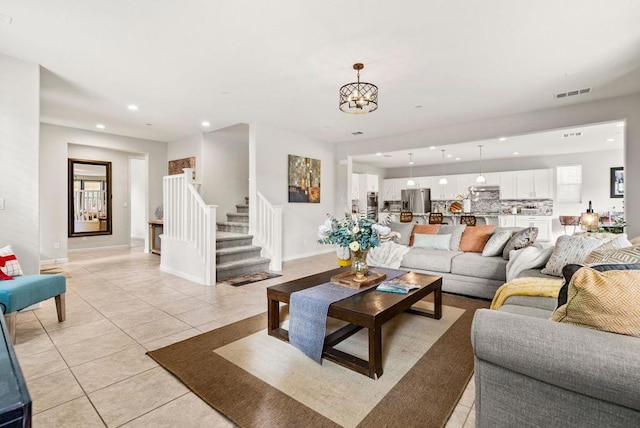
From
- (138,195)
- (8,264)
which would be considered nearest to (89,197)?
(138,195)

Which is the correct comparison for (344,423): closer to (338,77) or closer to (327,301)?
(327,301)

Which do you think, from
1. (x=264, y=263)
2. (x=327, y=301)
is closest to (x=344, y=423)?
(x=327, y=301)

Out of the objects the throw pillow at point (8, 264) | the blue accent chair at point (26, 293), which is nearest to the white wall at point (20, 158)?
the throw pillow at point (8, 264)

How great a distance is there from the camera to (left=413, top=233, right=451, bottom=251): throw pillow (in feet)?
14.6

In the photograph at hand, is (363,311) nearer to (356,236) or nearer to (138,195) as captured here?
(356,236)

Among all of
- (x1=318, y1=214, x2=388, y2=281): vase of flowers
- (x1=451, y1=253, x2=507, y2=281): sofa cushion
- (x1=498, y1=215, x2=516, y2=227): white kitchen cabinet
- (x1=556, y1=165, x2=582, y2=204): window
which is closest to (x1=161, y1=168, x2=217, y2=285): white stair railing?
(x1=318, y1=214, x2=388, y2=281): vase of flowers

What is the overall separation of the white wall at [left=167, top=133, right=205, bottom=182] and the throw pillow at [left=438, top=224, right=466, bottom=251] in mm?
5095

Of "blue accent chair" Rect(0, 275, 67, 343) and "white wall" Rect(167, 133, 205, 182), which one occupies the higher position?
"white wall" Rect(167, 133, 205, 182)

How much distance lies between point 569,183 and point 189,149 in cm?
1021

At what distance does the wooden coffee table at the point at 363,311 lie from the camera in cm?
203

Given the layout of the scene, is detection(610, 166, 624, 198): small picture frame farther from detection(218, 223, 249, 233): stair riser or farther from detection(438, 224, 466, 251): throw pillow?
detection(218, 223, 249, 233): stair riser

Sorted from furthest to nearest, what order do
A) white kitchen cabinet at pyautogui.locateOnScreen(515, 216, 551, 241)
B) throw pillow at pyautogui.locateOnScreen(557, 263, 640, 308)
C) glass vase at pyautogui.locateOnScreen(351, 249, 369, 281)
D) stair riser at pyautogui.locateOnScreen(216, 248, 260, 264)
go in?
white kitchen cabinet at pyautogui.locateOnScreen(515, 216, 551, 241) → stair riser at pyautogui.locateOnScreen(216, 248, 260, 264) → glass vase at pyautogui.locateOnScreen(351, 249, 369, 281) → throw pillow at pyautogui.locateOnScreen(557, 263, 640, 308)

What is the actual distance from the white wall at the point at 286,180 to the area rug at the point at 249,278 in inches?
52.3

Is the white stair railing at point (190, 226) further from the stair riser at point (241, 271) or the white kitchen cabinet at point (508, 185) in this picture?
the white kitchen cabinet at point (508, 185)
